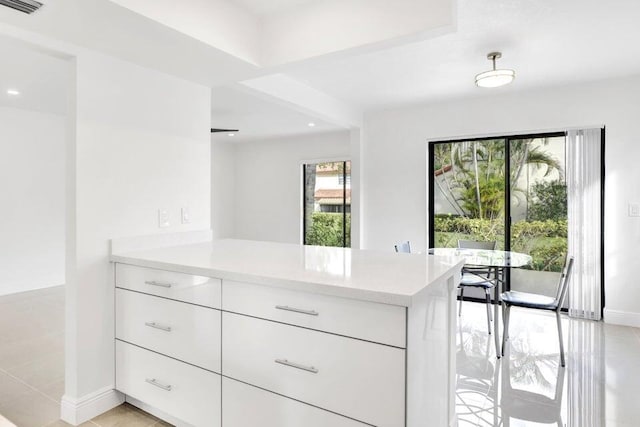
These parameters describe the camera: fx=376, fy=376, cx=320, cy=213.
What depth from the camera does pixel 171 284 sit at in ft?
6.33

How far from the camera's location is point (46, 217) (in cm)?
514

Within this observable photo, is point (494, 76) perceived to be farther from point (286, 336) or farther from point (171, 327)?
point (171, 327)

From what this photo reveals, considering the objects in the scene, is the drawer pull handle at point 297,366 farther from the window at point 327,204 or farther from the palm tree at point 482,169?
the window at point 327,204

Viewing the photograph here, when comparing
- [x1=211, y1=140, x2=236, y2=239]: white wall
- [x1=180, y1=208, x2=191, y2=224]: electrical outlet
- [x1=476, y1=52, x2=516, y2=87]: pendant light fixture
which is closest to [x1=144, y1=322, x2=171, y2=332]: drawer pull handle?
[x1=180, y1=208, x2=191, y2=224]: electrical outlet

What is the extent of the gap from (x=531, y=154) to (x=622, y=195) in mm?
981

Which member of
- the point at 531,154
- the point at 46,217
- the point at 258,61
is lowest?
the point at 46,217

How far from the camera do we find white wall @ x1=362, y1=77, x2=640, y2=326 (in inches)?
148

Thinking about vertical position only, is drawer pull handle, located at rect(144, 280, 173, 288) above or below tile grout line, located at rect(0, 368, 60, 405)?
above

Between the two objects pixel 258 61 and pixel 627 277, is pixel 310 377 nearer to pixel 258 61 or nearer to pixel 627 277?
pixel 258 61

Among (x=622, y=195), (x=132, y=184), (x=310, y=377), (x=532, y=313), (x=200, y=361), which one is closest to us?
(x=310, y=377)

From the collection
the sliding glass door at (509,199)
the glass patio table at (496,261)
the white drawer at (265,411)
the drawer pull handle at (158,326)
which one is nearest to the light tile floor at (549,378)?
the glass patio table at (496,261)

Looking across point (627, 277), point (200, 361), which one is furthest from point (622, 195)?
point (200, 361)

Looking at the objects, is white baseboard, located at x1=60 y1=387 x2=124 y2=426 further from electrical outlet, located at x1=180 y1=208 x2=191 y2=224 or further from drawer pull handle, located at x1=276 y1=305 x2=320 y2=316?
drawer pull handle, located at x1=276 y1=305 x2=320 y2=316

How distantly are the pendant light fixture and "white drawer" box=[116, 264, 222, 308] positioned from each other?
2679 mm
